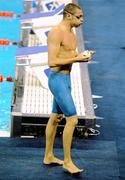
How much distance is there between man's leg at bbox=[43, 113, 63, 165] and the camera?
20.7ft

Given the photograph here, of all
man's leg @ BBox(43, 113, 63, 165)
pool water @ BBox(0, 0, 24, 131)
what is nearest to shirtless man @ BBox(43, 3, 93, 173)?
man's leg @ BBox(43, 113, 63, 165)

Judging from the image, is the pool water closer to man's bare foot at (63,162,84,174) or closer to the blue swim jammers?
man's bare foot at (63,162,84,174)

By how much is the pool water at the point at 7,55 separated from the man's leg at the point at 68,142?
185cm

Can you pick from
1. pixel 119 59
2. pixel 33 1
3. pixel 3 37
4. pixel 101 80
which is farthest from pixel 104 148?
pixel 33 1

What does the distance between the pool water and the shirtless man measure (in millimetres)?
1877

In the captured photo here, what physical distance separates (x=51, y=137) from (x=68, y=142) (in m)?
0.28

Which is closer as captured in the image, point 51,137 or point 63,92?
point 63,92

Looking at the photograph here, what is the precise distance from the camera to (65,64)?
5.96m

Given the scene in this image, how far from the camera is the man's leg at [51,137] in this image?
248 inches

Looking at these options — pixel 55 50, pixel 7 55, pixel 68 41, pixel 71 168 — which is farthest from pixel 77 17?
pixel 7 55

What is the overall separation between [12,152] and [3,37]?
16.6 ft

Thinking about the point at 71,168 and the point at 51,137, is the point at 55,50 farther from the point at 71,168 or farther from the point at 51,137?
the point at 71,168

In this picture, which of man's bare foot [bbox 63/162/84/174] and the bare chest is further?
man's bare foot [bbox 63/162/84/174]

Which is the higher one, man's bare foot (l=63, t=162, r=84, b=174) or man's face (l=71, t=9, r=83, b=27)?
man's face (l=71, t=9, r=83, b=27)
